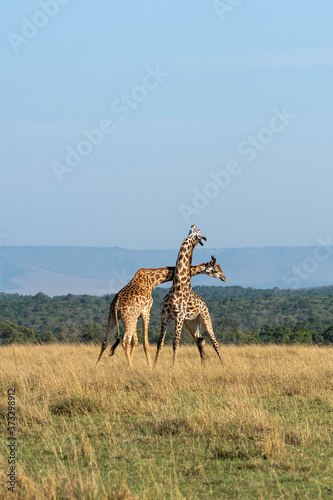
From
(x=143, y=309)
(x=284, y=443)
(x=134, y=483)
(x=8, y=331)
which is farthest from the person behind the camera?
(x=8, y=331)

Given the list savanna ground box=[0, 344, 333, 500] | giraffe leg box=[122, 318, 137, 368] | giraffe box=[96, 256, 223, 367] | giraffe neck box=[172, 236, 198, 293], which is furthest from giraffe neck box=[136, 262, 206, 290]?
savanna ground box=[0, 344, 333, 500]

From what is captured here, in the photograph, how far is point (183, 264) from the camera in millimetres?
11766

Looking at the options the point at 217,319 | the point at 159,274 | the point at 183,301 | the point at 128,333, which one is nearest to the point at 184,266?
the point at 159,274

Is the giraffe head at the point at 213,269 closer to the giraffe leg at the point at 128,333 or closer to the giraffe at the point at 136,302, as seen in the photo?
the giraffe at the point at 136,302

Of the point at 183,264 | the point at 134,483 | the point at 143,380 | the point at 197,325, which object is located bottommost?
the point at 134,483

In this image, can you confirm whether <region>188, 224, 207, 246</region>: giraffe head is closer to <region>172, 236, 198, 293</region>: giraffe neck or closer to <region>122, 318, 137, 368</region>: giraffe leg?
<region>172, 236, 198, 293</region>: giraffe neck

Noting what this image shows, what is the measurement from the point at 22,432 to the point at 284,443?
2.76 metres

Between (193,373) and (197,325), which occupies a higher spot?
(197,325)

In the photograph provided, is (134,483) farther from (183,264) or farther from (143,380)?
(183,264)

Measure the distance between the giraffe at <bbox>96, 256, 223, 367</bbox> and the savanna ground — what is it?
2.51ft

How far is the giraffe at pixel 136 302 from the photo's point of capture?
11.3 meters

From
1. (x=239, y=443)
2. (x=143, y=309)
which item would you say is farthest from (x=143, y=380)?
(x=239, y=443)

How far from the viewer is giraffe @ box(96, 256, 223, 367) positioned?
11258 millimetres

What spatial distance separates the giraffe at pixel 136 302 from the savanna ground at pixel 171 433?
77cm
